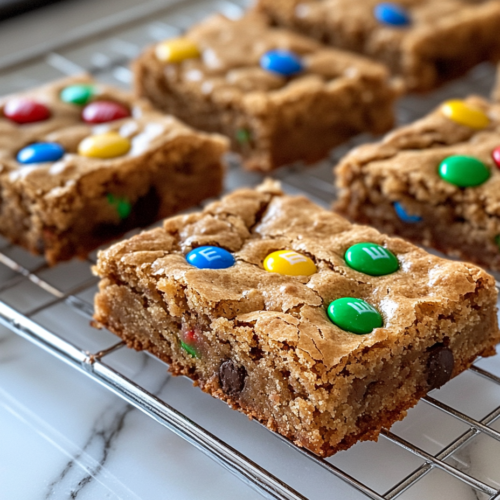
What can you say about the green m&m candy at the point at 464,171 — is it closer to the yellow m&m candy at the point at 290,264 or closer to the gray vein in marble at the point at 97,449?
the yellow m&m candy at the point at 290,264

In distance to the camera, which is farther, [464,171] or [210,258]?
[464,171]

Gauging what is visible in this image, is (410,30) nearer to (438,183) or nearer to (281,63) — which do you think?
(281,63)

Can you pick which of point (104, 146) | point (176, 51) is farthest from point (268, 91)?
point (104, 146)

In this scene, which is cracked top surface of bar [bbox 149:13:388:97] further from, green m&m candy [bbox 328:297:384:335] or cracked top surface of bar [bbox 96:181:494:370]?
green m&m candy [bbox 328:297:384:335]

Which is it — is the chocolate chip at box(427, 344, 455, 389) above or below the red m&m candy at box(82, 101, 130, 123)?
below

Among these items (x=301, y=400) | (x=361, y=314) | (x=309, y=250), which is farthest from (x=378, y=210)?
(x=301, y=400)

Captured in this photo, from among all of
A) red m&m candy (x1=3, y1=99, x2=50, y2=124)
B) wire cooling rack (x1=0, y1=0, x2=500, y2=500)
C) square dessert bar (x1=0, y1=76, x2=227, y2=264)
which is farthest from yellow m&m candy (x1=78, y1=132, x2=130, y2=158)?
wire cooling rack (x1=0, y1=0, x2=500, y2=500)

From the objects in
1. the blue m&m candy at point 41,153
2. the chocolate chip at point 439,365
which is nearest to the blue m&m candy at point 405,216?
the chocolate chip at point 439,365
